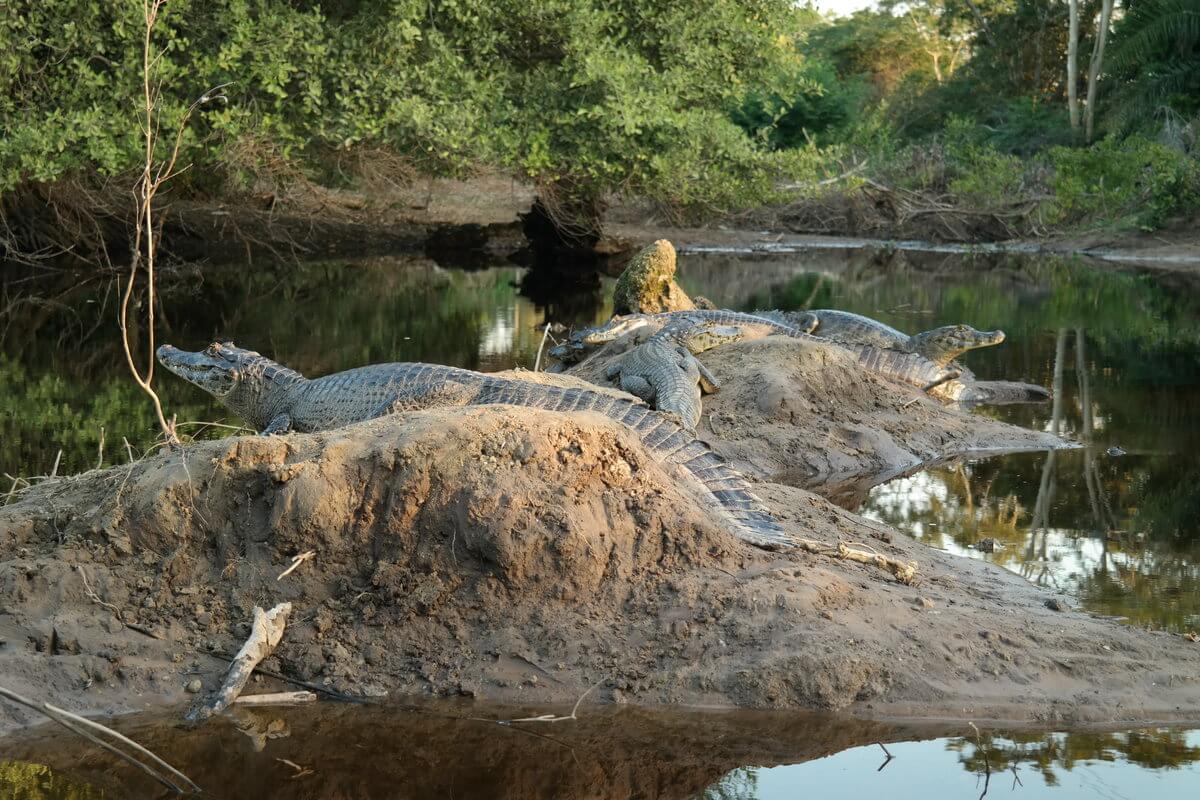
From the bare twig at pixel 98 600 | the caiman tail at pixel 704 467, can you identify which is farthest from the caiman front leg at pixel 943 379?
the bare twig at pixel 98 600

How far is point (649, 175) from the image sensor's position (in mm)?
16141

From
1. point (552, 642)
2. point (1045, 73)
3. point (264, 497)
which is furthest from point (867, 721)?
point (1045, 73)

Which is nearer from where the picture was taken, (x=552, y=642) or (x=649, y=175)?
(x=552, y=642)

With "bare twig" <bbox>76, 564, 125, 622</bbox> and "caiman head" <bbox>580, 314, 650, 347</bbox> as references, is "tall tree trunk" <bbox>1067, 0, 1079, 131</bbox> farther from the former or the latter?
"bare twig" <bbox>76, 564, 125, 622</bbox>

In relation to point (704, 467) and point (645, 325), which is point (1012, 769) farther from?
point (645, 325)

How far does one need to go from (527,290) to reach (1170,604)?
14843mm

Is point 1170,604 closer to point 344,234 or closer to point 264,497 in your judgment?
point 264,497

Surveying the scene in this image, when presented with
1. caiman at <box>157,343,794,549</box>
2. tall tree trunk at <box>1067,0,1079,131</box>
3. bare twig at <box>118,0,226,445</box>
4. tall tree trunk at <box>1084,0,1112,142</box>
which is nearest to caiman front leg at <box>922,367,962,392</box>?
caiman at <box>157,343,794,549</box>

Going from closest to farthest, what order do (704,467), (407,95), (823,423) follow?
(704,467)
(823,423)
(407,95)

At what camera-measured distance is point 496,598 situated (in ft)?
15.1

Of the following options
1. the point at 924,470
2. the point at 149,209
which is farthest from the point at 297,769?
the point at 924,470

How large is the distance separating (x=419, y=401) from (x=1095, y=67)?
2969cm

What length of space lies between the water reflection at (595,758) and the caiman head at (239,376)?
3.76 m

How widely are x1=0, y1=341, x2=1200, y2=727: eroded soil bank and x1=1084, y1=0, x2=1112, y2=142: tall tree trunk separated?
99.6ft
